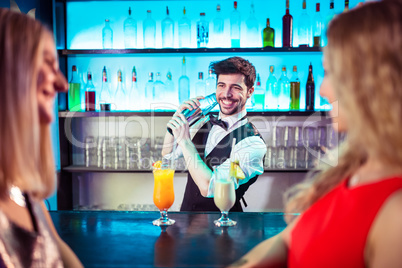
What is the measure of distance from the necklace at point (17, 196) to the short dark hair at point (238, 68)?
77.8 inches

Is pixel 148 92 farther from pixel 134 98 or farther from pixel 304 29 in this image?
pixel 304 29

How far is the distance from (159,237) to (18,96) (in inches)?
30.7

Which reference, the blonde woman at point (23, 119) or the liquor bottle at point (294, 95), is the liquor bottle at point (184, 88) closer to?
the liquor bottle at point (294, 95)

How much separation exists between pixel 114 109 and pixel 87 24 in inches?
31.7

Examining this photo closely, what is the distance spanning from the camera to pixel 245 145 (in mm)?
2410

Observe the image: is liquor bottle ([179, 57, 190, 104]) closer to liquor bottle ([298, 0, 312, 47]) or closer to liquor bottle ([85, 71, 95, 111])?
liquor bottle ([85, 71, 95, 111])

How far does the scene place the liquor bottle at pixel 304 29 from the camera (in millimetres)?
2807

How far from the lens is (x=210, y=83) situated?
2910 mm

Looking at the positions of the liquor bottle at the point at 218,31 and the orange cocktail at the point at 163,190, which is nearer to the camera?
the orange cocktail at the point at 163,190

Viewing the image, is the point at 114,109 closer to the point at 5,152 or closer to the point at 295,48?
the point at 295,48

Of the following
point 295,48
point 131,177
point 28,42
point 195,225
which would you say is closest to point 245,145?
point 295,48

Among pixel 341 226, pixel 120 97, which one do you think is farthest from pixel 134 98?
pixel 341 226

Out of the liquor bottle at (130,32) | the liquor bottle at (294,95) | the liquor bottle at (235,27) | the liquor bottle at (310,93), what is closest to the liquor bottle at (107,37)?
the liquor bottle at (130,32)

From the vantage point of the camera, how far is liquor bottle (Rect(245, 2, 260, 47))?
9.55ft
